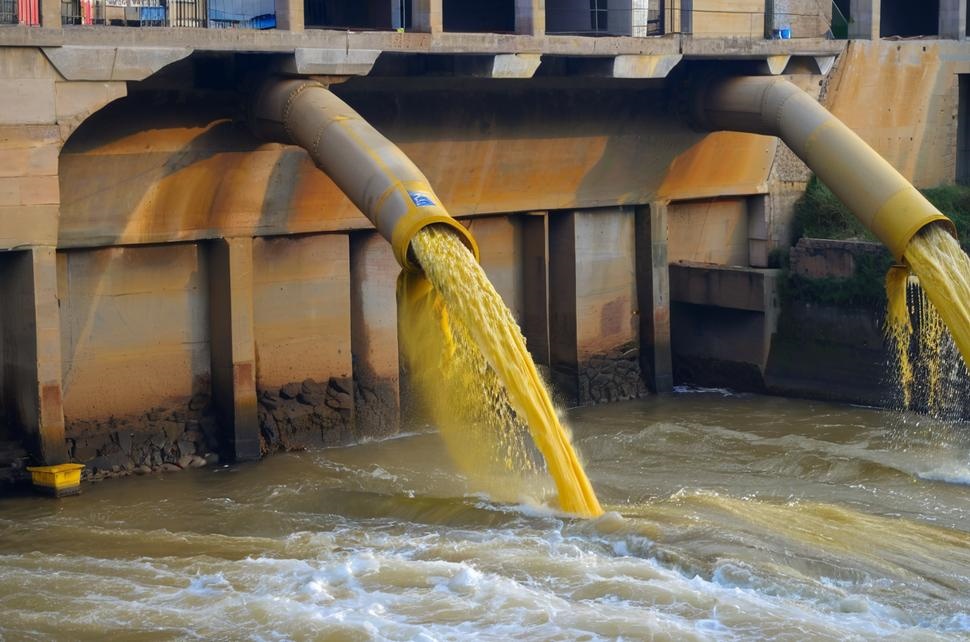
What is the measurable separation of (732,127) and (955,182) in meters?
4.85

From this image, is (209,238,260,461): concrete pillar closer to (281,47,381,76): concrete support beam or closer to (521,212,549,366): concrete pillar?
(281,47,381,76): concrete support beam

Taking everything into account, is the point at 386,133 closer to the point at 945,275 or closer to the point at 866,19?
the point at 945,275

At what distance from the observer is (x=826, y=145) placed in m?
17.2

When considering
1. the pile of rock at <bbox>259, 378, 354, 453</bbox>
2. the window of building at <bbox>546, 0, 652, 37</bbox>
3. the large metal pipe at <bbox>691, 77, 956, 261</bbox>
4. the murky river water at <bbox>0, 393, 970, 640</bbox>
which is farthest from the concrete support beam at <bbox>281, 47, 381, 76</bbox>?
the large metal pipe at <bbox>691, 77, 956, 261</bbox>

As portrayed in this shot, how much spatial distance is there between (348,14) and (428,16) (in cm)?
454

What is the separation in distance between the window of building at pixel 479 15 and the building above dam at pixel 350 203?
42 mm

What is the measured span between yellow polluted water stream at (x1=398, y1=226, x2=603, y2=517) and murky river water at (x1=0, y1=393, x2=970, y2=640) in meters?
0.48

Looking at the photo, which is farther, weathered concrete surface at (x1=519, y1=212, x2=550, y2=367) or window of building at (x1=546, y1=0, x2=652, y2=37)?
weathered concrete surface at (x1=519, y1=212, x2=550, y2=367)

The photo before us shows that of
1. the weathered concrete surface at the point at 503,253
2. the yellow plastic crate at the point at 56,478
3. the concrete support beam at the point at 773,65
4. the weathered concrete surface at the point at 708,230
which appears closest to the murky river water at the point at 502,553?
the yellow plastic crate at the point at 56,478

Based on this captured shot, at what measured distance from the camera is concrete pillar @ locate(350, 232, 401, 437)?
18.5 metres

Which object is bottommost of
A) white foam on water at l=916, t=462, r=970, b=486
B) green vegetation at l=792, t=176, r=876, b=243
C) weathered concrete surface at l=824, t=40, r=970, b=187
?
white foam on water at l=916, t=462, r=970, b=486

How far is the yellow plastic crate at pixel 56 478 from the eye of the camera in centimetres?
1519

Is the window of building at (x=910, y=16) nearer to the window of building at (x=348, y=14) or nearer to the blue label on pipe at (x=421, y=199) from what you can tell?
the window of building at (x=348, y=14)

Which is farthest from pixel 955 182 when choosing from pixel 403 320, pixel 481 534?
pixel 481 534
